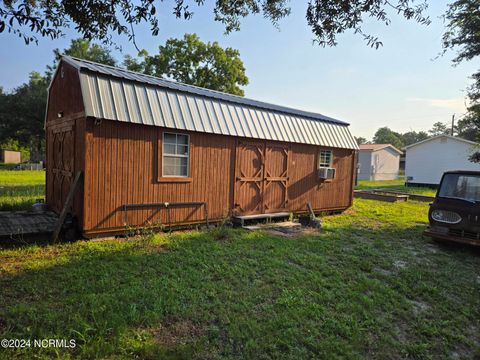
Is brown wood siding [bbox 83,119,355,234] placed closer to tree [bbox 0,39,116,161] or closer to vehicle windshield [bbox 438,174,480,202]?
vehicle windshield [bbox 438,174,480,202]

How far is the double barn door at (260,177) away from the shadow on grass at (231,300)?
280 cm

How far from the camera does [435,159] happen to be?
2605 cm

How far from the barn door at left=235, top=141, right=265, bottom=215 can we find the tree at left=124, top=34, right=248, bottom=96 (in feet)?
69.6

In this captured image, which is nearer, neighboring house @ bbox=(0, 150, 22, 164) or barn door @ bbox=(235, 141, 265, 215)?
barn door @ bbox=(235, 141, 265, 215)

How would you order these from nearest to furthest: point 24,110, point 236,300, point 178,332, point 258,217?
point 178,332
point 236,300
point 258,217
point 24,110

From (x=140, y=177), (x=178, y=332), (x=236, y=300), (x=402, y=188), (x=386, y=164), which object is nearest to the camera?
(x=178, y=332)

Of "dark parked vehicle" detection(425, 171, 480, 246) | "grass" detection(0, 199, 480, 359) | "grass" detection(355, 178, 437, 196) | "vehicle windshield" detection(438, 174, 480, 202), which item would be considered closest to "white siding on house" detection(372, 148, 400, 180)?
"grass" detection(355, 178, 437, 196)

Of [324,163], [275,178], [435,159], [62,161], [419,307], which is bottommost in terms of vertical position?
[419,307]

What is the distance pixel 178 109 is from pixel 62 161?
3.24m

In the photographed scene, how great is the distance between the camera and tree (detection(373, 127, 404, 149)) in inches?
2996

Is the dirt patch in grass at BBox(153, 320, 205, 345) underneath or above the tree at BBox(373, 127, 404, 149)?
underneath

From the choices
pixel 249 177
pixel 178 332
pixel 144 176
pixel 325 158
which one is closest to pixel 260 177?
pixel 249 177

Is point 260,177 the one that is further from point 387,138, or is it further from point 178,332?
point 387,138

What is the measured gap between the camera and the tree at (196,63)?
28938 millimetres
